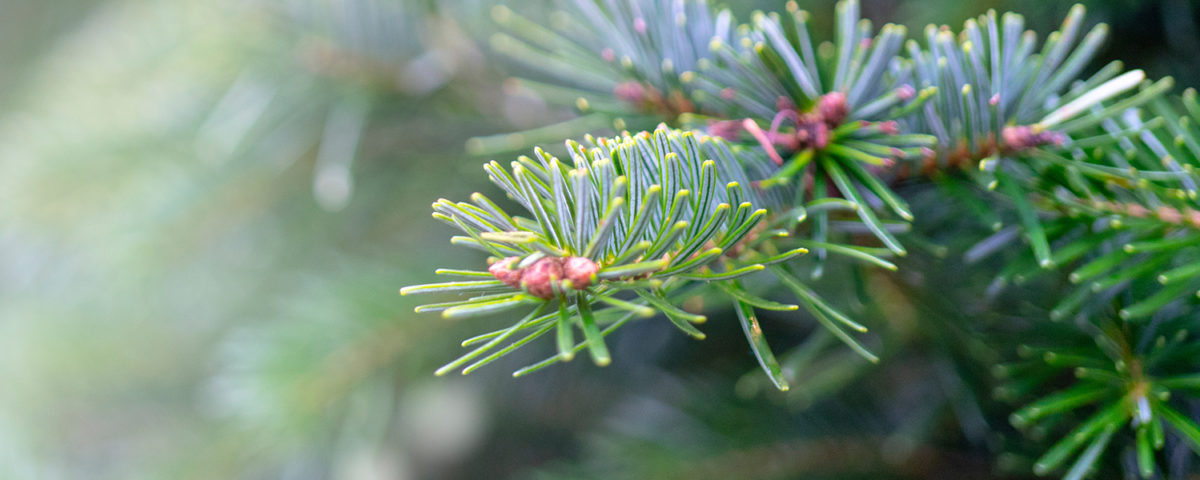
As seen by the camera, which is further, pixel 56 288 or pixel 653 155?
pixel 56 288

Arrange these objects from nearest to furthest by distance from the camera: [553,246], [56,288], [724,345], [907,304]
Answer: [553,246] < [907,304] < [724,345] < [56,288]

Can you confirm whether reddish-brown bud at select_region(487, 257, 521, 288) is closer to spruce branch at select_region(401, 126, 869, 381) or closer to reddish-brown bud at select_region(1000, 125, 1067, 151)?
spruce branch at select_region(401, 126, 869, 381)

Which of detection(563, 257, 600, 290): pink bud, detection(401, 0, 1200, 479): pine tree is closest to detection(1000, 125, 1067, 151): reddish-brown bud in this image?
detection(401, 0, 1200, 479): pine tree

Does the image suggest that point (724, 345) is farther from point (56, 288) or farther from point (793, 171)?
point (56, 288)

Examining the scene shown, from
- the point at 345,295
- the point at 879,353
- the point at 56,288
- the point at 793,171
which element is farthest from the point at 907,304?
the point at 56,288

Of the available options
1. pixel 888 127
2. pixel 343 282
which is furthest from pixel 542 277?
pixel 343 282

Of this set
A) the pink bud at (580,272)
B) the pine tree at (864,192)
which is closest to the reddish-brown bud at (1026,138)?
the pine tree at (864,192)

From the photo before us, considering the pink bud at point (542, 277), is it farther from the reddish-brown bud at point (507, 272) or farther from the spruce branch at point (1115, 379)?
the spruce branch at point (1115, 379)
